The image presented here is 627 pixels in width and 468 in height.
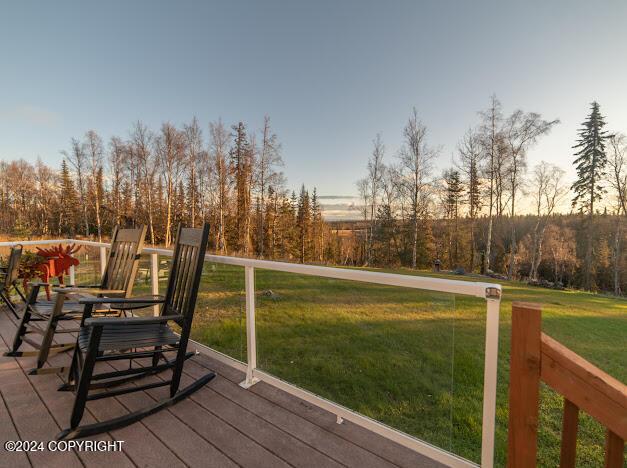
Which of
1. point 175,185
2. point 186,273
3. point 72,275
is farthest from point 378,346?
point 175,185

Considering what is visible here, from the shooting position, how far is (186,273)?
229 centimetres

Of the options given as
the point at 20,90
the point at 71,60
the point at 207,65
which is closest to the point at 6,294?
the point at 71,60

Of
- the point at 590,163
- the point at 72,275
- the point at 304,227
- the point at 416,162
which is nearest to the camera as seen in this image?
the point at 72,275

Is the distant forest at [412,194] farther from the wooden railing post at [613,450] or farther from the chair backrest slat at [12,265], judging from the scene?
the wooden railing post at [613,450]

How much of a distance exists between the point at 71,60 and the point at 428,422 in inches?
469

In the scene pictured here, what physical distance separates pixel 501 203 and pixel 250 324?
19846 millimetres

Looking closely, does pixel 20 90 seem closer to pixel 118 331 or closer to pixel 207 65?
pixel 207 65

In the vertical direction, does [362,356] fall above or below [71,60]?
below

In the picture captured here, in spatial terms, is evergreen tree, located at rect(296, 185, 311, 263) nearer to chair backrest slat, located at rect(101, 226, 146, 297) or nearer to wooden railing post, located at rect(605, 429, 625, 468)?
chair backrest slat, located at rect(101, 226, 146, 297)

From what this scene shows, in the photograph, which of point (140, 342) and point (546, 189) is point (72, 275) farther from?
point (546, 189)

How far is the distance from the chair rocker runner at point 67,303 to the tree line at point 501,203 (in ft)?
56.3

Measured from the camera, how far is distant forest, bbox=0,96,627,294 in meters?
17.8

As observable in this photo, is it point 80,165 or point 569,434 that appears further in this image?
point 80,165

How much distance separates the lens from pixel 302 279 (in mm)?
2135
